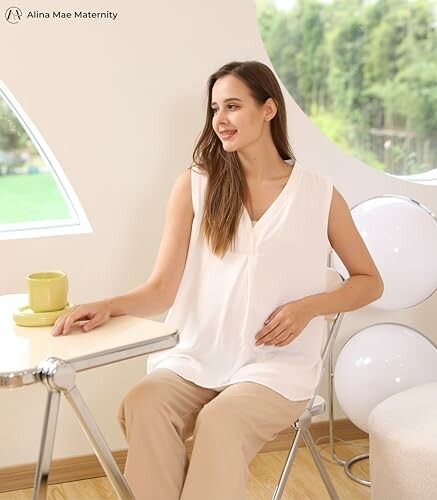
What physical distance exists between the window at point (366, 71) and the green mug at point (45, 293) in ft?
5.14

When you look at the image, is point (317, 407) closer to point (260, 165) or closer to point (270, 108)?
point (260, 165)

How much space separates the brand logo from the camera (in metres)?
2.69

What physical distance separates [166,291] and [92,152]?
70 centimetres

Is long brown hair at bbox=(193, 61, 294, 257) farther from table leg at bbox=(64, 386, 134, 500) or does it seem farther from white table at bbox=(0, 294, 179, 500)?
table leg at bbox=(64, 386, 134, 500)

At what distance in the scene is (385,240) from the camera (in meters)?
2.85

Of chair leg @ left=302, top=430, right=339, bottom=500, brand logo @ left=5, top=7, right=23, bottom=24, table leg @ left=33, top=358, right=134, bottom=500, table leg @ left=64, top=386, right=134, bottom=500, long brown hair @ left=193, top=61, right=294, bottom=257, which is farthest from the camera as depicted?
brand logo @ left=5, top=7, right=23, bottom=24

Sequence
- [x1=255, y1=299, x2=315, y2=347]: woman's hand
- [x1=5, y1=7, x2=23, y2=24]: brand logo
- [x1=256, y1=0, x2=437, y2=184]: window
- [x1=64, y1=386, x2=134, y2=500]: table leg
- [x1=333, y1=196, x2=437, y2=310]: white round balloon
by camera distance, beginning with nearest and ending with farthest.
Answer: [x1=64, y1=386, x2=134, y2=500]: table leg → [x1=255, y1=299, x2=315, y2=347]: woman's hand → [x1=5, y1=7, x2=23, y2=24]: brand logo → [x1=333, y1=196, x2=437, y2=310]: white round balloon → [x1=256, y1=0, x2=437, y2=184]: window

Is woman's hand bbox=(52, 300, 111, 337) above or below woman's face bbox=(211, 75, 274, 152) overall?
below

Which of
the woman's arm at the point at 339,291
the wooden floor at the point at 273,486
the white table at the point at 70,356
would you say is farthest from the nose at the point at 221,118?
the wooden floor at the point at 273,486

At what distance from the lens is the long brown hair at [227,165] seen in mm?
2326

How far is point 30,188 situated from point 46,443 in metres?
1.17

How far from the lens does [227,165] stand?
2.40 m

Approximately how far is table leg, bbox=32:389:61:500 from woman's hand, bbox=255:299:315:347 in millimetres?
524

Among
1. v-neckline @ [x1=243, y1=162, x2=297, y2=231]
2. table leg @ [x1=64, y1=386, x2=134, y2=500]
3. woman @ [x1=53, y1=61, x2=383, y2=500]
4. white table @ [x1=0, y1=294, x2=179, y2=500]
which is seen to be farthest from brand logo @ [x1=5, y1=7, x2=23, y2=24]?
table leg @ [x1=64, y1=386, x2=134, y2=500]
